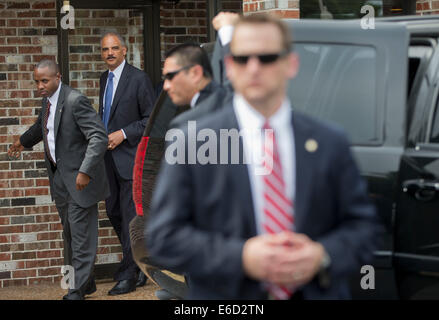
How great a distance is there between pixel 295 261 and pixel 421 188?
184 cm

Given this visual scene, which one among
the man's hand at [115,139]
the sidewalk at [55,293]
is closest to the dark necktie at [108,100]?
the man's hand at [115,139]

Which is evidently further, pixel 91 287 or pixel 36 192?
pixel 36 192

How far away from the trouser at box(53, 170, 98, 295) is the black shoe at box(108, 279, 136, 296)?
0.39 metres

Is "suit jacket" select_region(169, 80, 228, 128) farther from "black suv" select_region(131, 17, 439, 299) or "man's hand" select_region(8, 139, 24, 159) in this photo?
"man's hand" select_region(8, 139, 24, 159)

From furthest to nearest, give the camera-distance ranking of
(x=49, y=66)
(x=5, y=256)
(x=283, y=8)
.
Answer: (x=5, y=256) → (x=49, y=66) → (x=283, y=8)

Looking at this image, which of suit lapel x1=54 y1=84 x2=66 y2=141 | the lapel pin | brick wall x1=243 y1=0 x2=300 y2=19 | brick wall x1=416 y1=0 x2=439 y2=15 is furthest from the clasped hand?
brick wall x1=416 y1=0 x2=439 y2=15

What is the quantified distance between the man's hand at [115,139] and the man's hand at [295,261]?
5166mm

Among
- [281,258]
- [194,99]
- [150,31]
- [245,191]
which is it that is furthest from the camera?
[150,31]

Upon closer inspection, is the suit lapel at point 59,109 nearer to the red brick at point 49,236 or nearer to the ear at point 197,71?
the red brick at point 49,236

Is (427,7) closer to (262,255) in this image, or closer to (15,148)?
(15,148)

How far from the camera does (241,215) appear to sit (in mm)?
2549

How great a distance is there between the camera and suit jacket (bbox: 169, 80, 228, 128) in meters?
3.89

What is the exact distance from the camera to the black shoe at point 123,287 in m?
7.52

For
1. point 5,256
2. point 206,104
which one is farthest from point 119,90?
point 206,104
